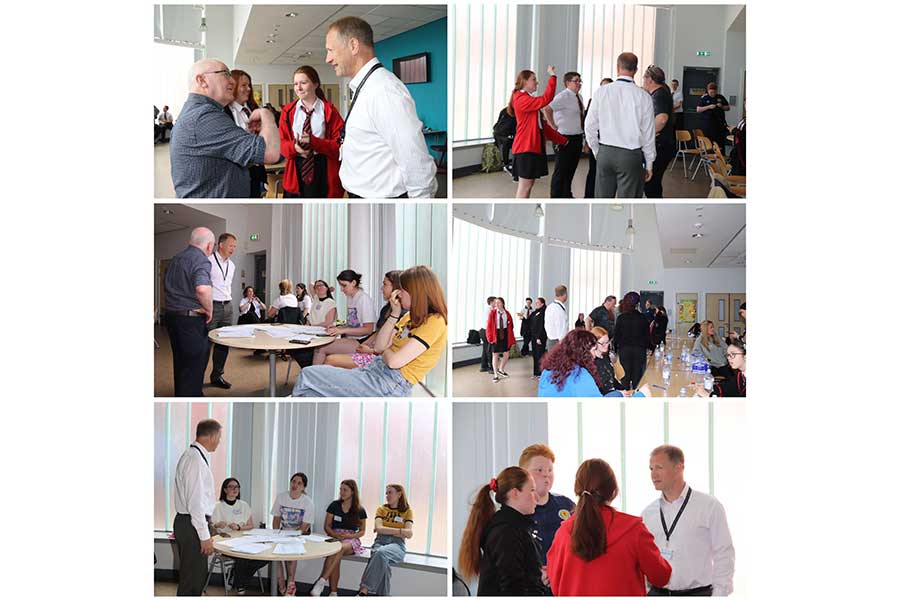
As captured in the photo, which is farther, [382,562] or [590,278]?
[382,562]

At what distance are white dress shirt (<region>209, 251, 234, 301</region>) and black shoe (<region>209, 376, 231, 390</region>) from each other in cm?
38

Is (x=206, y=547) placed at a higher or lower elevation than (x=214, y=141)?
lower

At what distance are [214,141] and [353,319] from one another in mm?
1038

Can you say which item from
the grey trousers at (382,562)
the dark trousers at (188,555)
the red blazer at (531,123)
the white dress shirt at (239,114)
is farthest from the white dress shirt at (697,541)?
the white dress shirt at (239,114)

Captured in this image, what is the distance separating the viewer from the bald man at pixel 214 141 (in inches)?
182

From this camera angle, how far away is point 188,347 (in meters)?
4.70

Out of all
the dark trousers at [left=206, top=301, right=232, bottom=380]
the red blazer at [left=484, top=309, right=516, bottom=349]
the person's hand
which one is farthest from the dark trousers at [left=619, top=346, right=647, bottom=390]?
the person's hand

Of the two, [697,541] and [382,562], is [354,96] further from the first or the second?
[697,541]

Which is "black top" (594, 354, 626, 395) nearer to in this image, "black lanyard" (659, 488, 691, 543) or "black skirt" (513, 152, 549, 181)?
"black lanyard" (659, 488, 691, 543)

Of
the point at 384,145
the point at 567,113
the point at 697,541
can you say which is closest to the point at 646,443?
the point at 697,541

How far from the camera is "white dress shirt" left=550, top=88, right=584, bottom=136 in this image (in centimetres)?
470
